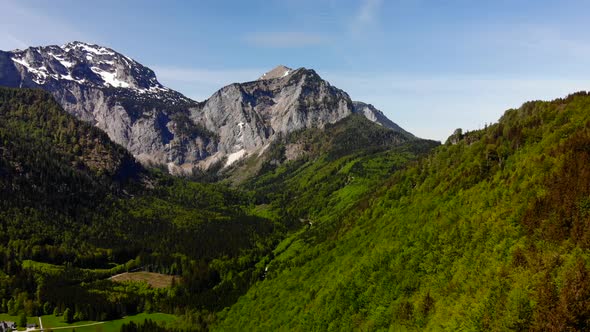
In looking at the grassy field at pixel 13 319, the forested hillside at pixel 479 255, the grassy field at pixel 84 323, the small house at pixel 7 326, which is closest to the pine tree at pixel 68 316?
the grassy field at pixel 84 323

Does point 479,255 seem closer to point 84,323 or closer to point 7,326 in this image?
point 84,323

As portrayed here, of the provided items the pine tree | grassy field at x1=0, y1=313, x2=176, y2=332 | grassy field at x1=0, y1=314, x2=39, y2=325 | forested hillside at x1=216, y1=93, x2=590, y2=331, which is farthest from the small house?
forested hillside at x1=216, y1=93, x2=590, y2=331

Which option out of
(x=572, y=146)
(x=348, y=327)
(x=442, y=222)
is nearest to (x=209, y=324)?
(x=348, y=327)

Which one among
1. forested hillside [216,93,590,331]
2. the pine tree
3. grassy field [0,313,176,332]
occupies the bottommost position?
grassy field [0,313,176,332]

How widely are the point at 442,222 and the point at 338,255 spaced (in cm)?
6344

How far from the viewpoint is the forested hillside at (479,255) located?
59.4 metres

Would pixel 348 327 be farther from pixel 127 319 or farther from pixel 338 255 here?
pixel 127 319

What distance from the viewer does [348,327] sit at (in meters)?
98.2

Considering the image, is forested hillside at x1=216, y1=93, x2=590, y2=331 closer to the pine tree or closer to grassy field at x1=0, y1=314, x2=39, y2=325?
the pine tree

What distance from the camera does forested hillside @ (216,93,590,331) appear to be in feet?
195

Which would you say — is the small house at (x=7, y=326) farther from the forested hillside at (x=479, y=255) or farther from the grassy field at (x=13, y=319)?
the forested hillside at (x=479, y=255)

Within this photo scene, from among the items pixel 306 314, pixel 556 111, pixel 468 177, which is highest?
pixel 556 111

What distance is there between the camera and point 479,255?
8319 centimetres

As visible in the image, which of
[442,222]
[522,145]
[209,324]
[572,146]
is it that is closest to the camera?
[572,146]
